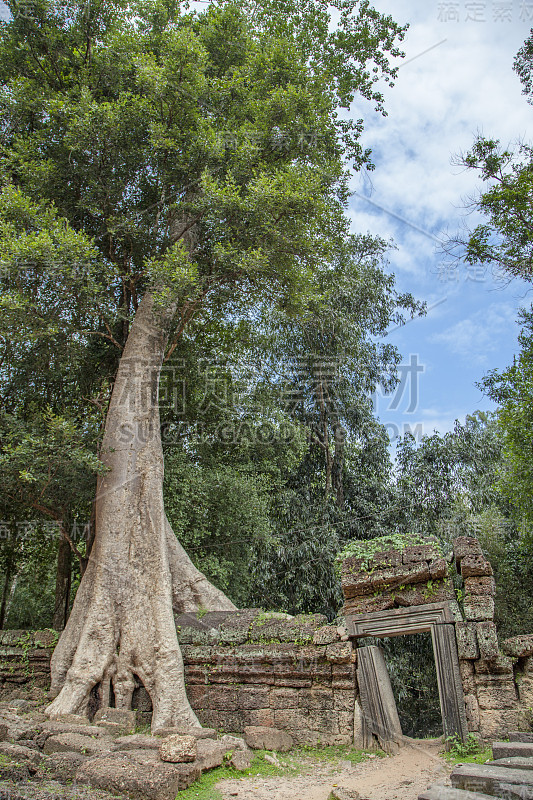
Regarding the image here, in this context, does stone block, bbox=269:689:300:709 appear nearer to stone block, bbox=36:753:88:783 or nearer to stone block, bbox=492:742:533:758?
stone block, bbox=36:753:88:783

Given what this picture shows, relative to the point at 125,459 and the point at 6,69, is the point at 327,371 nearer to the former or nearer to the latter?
the point at 125,459

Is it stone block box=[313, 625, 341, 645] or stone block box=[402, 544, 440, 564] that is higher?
stone block box=[402, 544, 440, 564]

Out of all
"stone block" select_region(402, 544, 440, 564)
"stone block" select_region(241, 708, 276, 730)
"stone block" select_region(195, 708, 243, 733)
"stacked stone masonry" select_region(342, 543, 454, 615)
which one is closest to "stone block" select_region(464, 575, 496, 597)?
"stacked stone masonry" select_region(342, 543, 454, 615)

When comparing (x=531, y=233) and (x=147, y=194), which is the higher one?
(x=147, y=194)

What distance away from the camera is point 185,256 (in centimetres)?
762

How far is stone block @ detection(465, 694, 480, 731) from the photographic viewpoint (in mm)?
5570

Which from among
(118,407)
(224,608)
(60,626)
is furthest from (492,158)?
(60,626)

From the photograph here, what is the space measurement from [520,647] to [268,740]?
287 cm

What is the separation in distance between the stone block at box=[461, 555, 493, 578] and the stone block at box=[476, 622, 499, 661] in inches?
20.3

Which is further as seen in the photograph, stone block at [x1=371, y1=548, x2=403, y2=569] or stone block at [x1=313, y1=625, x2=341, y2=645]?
stone block at [x1=371, y1=548, x2=403, y2=569]

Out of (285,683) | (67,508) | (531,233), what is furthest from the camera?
(531,233)

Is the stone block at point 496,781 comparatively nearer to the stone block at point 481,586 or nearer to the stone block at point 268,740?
the stone block at point 481,586

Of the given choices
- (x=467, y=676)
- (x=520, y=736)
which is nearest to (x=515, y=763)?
(x=520, y=736)

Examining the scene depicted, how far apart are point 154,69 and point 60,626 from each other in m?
9.09
